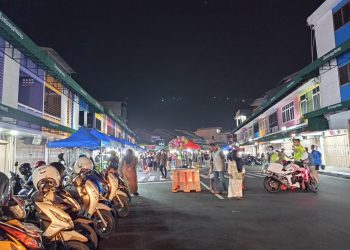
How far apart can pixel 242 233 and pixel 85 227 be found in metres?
3.11

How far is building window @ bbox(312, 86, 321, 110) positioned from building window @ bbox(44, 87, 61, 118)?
60.3 ft

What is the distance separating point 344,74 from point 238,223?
55.4 feet

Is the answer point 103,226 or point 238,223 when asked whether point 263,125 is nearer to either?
point 238,223

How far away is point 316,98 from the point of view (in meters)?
24.3

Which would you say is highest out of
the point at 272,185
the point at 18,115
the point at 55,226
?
the point at 18,115

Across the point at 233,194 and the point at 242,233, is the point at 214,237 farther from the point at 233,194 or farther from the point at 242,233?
the point at 233,194

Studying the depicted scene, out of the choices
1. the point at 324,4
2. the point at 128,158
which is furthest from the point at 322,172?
the point at 128,158

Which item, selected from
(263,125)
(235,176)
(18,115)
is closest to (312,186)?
(235,176)

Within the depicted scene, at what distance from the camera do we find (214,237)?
20.2ft

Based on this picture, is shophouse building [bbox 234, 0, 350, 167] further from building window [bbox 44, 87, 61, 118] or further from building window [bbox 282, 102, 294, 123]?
building window [bbox 44, 87, 61, 118]

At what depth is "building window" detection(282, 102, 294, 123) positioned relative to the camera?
30.2 metres

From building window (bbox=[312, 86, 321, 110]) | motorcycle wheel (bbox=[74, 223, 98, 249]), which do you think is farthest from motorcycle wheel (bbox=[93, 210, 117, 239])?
building window (bbox=[312, 86, 321, 110])

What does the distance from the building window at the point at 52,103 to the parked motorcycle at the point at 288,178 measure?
1273 cm

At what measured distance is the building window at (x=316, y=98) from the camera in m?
23.6
